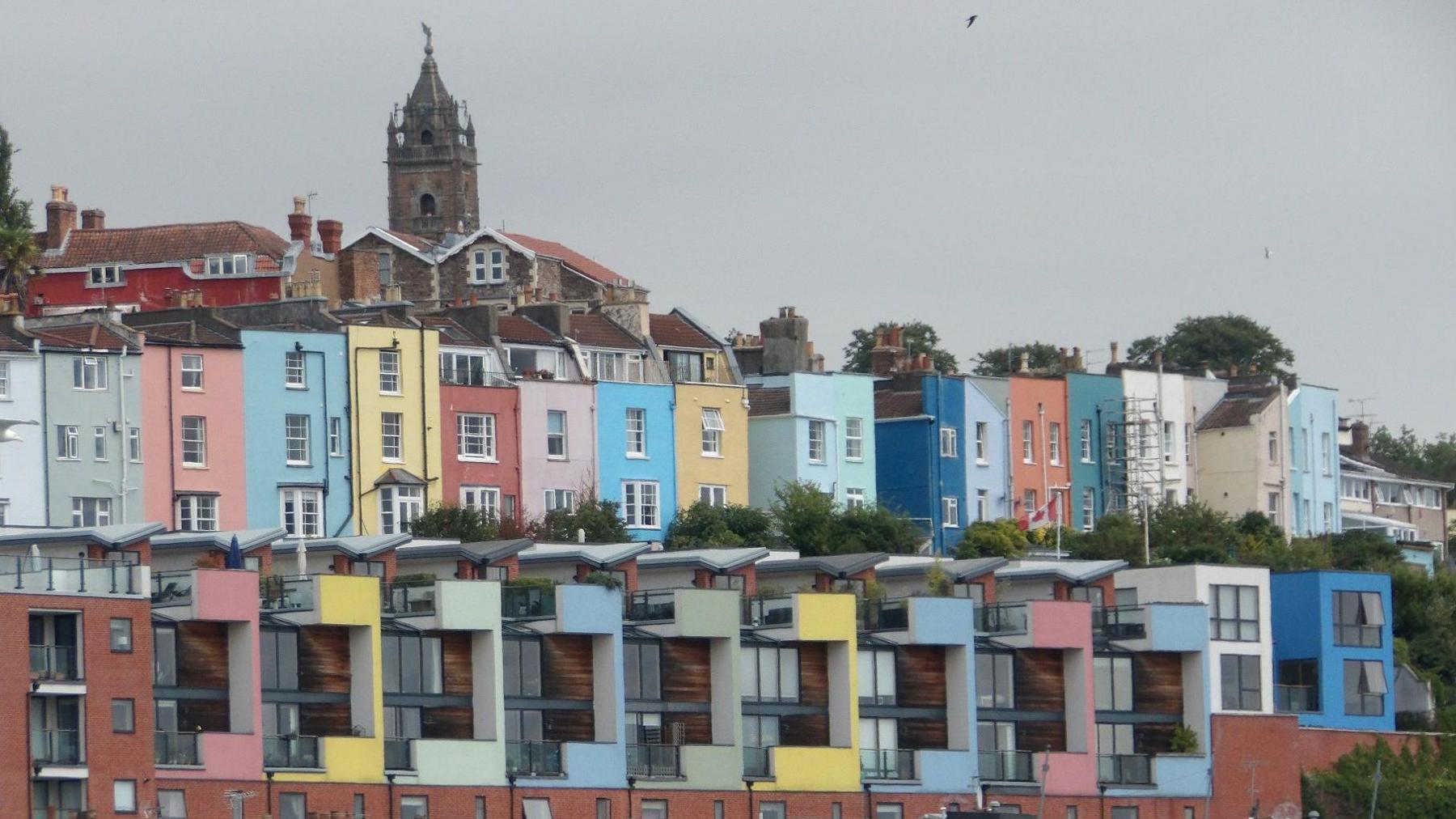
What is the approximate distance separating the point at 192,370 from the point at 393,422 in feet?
24.0

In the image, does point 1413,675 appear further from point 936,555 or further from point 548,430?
point 548,430

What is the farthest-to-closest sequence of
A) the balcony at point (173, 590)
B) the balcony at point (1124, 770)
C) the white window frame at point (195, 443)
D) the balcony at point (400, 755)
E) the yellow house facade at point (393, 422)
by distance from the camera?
1. the yellow house facade at point (393, 422)
2. the white window frame at point (195, 443)
3. the balcony at point (1124, 770)
4. the balcony at point (400, 755)
5. the balcony at point (173, 590)

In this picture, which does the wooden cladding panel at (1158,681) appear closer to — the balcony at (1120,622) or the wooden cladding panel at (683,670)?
the balcony at (1120,622)

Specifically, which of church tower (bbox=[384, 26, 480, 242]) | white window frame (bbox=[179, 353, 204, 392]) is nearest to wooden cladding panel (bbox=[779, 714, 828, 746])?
white window frame (bbox=[179, 353, 204, 392])

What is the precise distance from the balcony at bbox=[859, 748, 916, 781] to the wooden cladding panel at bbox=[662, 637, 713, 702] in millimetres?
5067

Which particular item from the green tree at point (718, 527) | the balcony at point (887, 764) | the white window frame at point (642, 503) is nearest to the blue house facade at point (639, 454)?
the white window frame at point (642, 503)

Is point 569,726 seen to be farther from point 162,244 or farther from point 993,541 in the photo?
point 162,244

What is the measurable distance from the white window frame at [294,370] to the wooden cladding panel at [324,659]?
22.1m

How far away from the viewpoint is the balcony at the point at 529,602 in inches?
3450

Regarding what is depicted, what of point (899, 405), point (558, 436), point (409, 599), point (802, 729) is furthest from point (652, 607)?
point (899, 405)

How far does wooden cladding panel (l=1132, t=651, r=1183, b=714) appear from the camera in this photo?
98.9 m

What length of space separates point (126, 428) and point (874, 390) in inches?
1305

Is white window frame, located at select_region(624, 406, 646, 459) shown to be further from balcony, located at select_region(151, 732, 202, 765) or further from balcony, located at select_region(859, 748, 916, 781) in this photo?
balcony, located at select_region(151, 732, 202, 765)

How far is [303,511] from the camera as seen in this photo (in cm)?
10475
